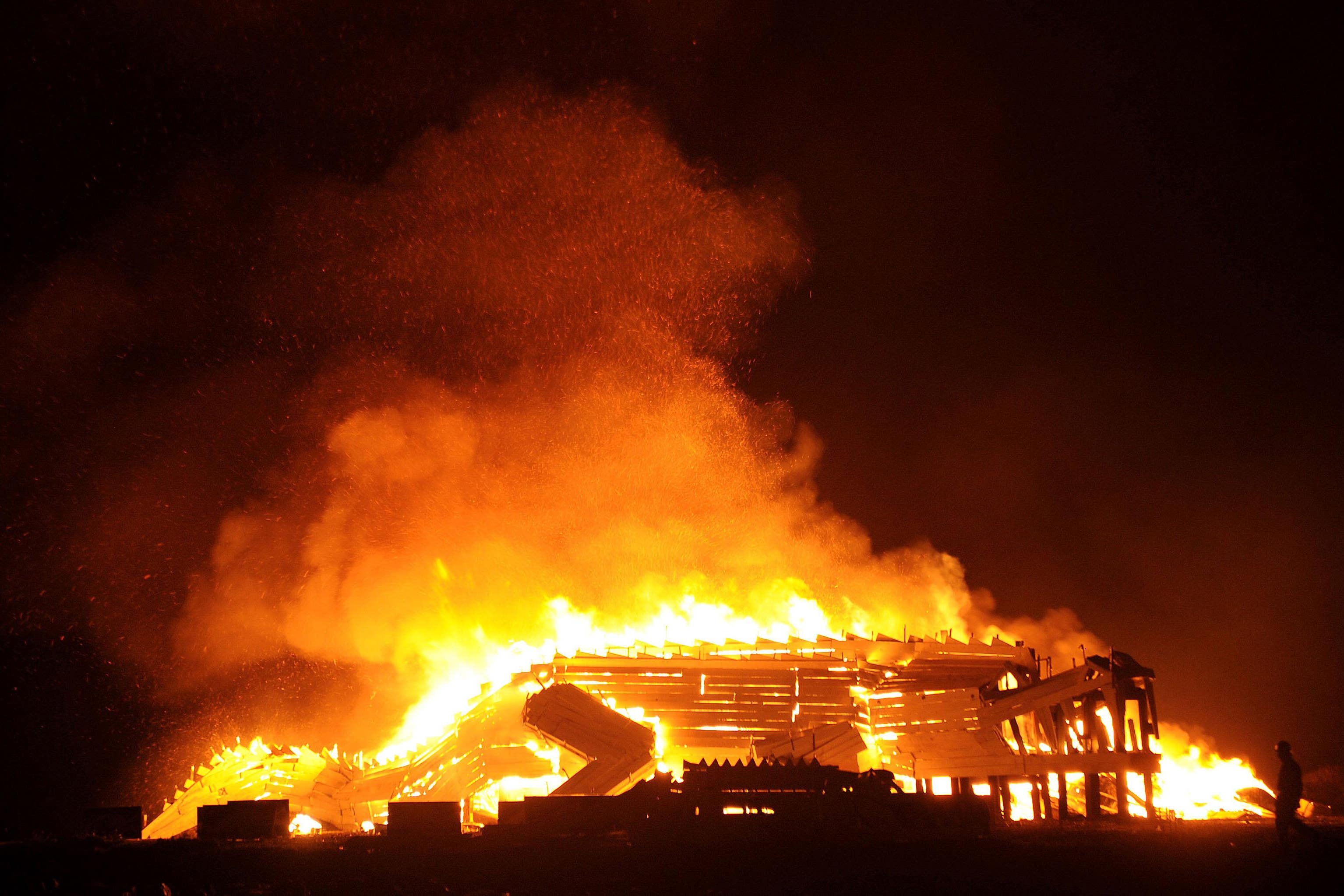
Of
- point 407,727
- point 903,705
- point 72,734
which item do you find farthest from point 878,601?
point 72,734

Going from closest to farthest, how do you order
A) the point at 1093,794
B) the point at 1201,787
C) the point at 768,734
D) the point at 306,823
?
1. the point at 1093,794
2. the point at 306,823
3. the point at 1201,787
4. the point at 768,734

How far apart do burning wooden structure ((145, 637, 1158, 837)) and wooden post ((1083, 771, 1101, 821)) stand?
5cm

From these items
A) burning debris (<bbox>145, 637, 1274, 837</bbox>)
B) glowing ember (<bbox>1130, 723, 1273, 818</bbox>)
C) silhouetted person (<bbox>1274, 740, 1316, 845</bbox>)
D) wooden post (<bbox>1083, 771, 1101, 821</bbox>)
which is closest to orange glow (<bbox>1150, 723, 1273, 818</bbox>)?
glowing ember (<bbox>1130, 723, 1273, 818</bbox>)

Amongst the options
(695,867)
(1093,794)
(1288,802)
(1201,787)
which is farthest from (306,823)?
(1201,787)

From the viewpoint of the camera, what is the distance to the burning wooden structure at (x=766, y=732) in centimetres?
2230

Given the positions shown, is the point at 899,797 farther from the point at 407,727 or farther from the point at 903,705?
the point at 407,727

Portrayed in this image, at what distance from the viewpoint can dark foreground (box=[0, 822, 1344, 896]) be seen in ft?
47.6

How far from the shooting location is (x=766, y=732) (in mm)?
25969

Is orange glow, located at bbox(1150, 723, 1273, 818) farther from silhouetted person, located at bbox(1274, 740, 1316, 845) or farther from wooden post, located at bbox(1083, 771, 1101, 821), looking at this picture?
silhouetted person, located at bbox(1274, 740, 1316, 845)

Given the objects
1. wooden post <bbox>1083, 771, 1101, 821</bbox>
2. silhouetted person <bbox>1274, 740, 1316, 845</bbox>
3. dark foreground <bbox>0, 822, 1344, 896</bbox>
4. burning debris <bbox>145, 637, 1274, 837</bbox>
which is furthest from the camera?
burning debris <bbox>145, 637, 1274, 837</bbox>

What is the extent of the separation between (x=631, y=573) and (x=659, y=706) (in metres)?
14.3

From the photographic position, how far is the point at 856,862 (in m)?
15.6

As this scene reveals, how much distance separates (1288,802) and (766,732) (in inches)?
502

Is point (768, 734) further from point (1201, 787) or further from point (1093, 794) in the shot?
point (1201, 787)
